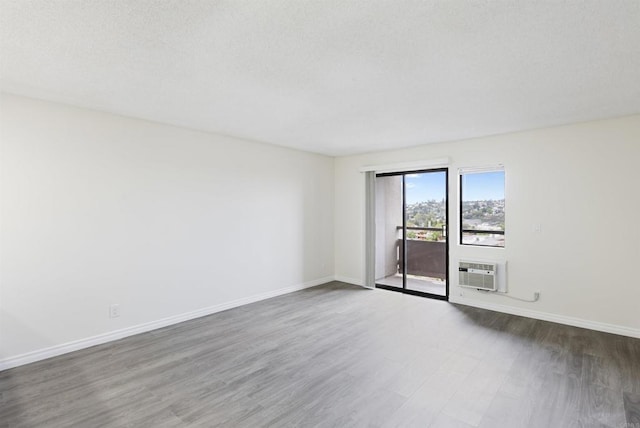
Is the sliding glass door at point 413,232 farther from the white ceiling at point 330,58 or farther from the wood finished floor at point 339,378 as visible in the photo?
the white ceiling at point 330,58

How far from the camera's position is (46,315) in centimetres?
303

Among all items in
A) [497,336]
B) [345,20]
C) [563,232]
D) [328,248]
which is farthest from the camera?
[328,248]

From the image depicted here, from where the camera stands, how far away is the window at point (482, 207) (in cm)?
450

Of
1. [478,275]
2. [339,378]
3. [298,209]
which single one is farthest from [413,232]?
[339,378]

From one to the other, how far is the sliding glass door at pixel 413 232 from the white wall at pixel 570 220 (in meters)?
0.74

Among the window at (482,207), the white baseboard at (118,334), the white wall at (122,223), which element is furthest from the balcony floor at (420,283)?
the white baseboard at (118,334)

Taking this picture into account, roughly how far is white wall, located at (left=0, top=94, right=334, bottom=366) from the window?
9.26 feet

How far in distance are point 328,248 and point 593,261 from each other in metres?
3.88

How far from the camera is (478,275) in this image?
14.7 ft

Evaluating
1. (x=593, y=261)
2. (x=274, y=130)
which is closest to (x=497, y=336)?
(x=593, y=261)

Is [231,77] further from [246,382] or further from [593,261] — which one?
[593,261]

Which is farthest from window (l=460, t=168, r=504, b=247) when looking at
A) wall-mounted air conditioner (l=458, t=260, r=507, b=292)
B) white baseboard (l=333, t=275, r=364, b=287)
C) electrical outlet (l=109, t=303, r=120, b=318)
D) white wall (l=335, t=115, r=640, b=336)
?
electrical outlet (l=109, t=303, r=120, b=318)

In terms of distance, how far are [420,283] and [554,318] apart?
2.22 metres

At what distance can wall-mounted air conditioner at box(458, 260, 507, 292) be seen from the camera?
434 cm
